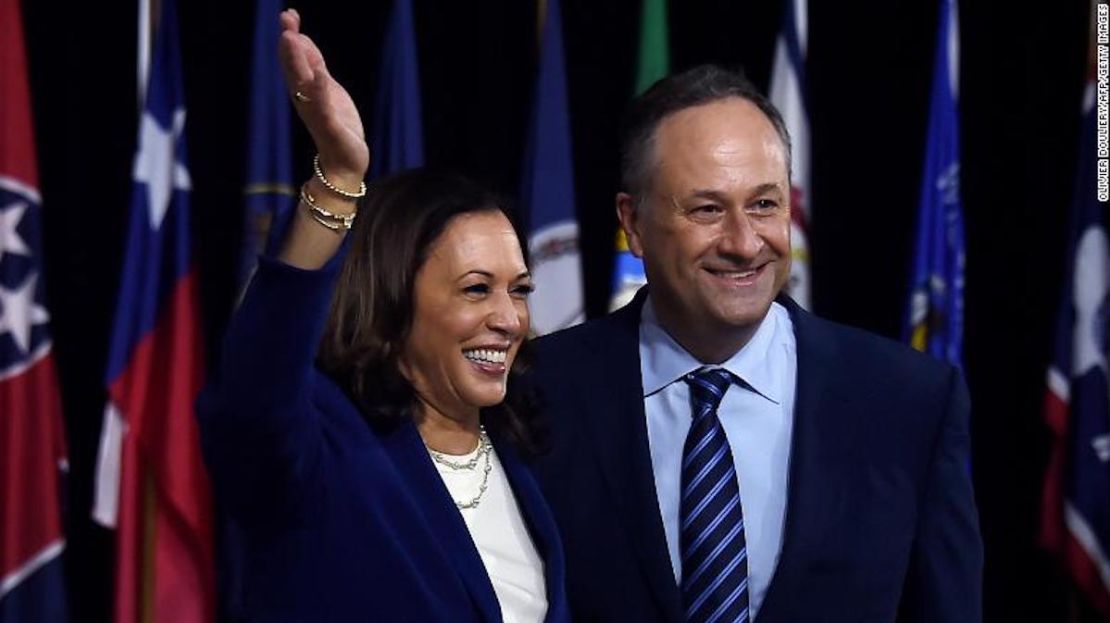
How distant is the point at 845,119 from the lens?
14.1 feet

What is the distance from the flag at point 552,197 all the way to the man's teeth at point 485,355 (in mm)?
1944

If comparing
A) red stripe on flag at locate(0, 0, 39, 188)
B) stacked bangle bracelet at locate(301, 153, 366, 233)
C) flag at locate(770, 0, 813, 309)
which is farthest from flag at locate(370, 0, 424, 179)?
stacked bangle bracelet at locate(301, 153, 366, 233)

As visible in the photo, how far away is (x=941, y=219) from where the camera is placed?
3.96 meters

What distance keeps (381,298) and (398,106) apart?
2046 millimetres

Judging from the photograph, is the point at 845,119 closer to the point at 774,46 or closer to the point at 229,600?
the point at 774,46

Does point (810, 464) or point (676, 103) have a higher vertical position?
point (676, 103)

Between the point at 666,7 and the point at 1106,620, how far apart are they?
6.50 feet

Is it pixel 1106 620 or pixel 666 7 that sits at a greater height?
pixel 666 7

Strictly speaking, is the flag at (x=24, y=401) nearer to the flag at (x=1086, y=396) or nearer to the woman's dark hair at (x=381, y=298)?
the woman's dark hair at (x=381, y=298)

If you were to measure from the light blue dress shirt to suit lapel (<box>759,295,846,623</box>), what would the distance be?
0.03 metres

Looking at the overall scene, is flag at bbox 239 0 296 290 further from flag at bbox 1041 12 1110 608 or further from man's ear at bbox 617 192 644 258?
flag at bbox 1041 12 1110 608

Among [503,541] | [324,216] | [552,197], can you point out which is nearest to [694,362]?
[503,541]

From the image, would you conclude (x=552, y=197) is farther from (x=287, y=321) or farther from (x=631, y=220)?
(x=287, y=321)

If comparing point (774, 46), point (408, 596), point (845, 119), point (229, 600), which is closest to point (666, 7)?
point (774, 46)
